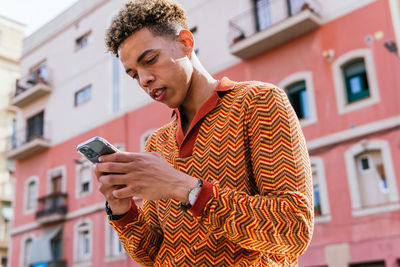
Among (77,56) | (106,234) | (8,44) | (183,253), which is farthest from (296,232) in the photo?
(8,44)

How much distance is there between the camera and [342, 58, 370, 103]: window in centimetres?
1144

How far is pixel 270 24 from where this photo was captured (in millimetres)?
13438

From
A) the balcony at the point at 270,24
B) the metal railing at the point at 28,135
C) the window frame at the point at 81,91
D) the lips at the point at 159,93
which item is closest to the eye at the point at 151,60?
the lips at the point at 159,93

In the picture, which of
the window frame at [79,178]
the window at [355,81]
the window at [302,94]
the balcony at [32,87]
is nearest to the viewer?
the window at [355,81]

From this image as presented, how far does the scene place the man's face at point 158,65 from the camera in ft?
5.97

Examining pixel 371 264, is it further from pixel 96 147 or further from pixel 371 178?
pixel 96 147

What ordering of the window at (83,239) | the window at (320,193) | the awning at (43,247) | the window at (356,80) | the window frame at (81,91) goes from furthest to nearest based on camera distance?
the window frame at (81,91) < the awning at (43,247) < the window at (83,239) < the window at (356,80) < the window at (320,193)

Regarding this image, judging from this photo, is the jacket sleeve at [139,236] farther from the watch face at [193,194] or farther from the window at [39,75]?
the window at [39,75]

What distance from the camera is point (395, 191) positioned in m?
10.3

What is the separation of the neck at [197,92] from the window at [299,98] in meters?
10.7

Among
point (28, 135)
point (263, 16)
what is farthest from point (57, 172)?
point (263, 16)

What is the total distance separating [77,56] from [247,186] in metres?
19.7

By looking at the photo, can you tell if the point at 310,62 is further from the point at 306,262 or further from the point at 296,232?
the point at 296,232

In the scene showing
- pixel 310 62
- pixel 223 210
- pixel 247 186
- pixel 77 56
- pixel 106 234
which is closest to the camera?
pixel 223 210
